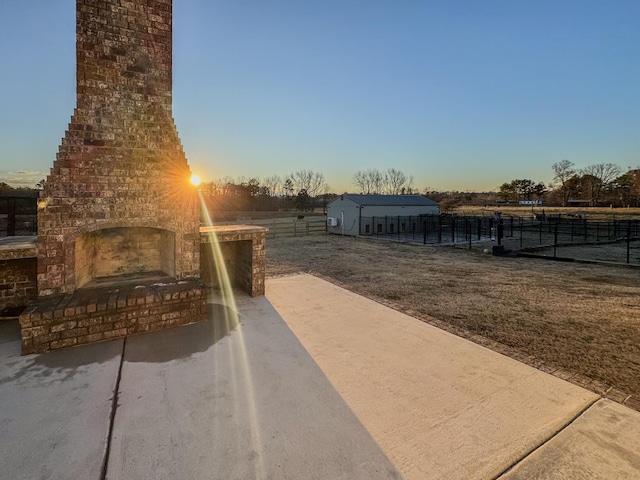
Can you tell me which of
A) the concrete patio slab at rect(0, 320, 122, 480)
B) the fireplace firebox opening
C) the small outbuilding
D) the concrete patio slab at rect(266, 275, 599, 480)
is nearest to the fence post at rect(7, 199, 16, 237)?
the fireplace firebox opening

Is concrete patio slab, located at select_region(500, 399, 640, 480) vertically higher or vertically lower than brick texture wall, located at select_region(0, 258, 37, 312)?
lower

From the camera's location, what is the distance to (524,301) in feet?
19.8

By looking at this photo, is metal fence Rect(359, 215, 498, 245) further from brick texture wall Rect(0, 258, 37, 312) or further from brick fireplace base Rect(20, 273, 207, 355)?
brick texture wall Rect(0, 258, 37, 312)

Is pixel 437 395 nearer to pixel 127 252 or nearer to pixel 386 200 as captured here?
pixel 127 252

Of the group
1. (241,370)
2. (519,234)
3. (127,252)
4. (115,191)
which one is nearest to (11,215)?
(127,252)

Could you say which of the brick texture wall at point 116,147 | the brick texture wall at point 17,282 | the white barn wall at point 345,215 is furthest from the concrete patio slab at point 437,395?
the white barn wall at point 345,215

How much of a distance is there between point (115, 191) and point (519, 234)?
22.8 m

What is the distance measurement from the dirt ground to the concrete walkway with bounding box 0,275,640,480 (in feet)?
2.03

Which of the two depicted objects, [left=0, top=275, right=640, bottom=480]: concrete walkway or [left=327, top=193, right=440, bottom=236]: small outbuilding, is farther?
[left=327, top=193, right=440, bottom=236]: small outbuilding

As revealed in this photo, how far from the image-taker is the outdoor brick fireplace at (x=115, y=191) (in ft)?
13.4

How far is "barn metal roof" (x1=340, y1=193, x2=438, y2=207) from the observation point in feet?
67.5

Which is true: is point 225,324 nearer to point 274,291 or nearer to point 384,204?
point 274,291

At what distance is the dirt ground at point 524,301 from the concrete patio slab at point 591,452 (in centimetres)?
55

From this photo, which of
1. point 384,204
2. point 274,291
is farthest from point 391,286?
point 384,204
